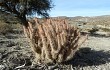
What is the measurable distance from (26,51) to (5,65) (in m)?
1.94

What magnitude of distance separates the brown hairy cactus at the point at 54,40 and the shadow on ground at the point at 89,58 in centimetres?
50

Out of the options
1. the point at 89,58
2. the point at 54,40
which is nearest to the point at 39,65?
the point at 54,40

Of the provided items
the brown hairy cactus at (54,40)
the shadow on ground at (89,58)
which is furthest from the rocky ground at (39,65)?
the brown hairy cactus at (54,40)

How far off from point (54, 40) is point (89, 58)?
→ 77.9 inches

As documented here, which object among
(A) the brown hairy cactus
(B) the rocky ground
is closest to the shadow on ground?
(B) the rocky ground

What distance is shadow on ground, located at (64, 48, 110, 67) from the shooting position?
31.2 ft

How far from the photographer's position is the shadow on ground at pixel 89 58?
9500mm

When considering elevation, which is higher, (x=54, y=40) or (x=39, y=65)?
(x=54, y=40)

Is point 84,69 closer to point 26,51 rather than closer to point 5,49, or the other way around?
point 26,51

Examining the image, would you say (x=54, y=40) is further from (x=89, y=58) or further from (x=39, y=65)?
(x=89, y=58)

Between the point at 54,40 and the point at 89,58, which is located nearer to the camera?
the point at 54,40

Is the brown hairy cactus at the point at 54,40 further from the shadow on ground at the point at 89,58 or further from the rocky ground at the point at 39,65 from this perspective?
the shadow on ground at the point at 89,58

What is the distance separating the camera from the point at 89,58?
10.2 meters

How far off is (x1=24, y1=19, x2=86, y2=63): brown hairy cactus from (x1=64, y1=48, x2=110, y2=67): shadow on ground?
0.50 meters
